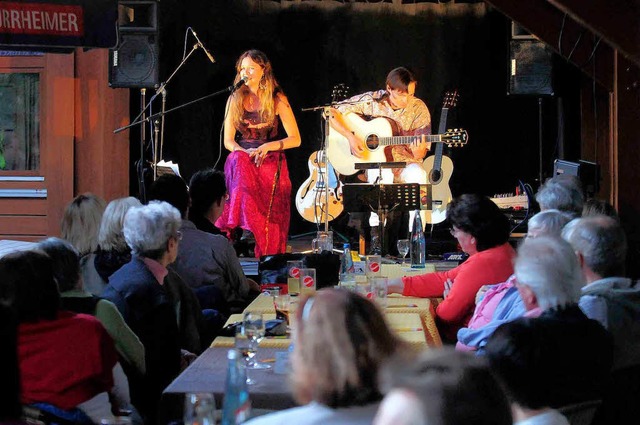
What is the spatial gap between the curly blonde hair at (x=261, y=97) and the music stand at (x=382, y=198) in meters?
2.65

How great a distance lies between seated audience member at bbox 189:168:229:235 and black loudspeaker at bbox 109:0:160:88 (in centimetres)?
346

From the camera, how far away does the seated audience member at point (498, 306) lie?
349cm

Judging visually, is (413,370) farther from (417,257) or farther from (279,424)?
(417,257)

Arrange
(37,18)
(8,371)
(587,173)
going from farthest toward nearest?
(587,173) → (37,18) → (8,371)

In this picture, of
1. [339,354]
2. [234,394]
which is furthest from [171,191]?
[339,354]

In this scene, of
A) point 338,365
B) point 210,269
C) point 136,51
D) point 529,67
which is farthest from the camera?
point 529,67

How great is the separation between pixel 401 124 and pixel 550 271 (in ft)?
22.8

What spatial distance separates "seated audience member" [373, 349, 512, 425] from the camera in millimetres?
1331

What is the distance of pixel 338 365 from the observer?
79.6 inches

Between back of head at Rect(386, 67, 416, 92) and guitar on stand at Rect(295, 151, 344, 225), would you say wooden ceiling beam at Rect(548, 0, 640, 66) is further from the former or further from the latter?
guitar on stand at Rect(295, 151, 344, 225)

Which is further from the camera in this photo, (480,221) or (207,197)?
(207,197)

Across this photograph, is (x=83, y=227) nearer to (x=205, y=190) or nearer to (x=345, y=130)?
(x=205, y=190)

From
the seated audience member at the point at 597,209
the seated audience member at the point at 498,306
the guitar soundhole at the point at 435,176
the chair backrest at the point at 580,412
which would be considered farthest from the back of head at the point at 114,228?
the guitar soundhole at the point at 435,176

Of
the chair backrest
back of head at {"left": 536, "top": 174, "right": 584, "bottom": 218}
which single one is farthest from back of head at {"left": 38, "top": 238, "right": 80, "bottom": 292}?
back of head at {"left": 536, "top": 174, "right": 584, "bottom": 218}
